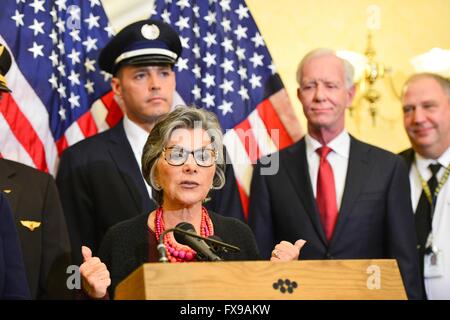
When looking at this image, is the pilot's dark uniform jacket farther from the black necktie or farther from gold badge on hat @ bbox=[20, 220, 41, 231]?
the black necktie

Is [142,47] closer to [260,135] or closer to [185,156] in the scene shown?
[260,135]

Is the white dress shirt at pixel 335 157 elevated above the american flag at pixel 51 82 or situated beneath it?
situated beneath

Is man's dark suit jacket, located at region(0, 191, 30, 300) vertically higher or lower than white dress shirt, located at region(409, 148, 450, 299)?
lower

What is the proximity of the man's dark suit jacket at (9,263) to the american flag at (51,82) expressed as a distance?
1.50m

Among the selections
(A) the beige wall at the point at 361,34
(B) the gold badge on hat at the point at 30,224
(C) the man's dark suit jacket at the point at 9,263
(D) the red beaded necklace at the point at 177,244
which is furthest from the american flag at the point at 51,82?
(D) the red beaded necklace at the point at 177,244

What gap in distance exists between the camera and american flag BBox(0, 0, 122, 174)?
4.88 metres

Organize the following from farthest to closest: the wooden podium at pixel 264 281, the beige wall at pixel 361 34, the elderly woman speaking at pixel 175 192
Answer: the beige wall at pixel 361 34, the elderly woman speaking at pixel 175 192, the wooden podium at pixel 264 281

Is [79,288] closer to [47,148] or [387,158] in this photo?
[47,148]

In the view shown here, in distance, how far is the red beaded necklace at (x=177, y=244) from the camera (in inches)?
125

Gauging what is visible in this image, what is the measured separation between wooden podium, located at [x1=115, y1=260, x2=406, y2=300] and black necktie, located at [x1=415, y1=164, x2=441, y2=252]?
232 centimetres

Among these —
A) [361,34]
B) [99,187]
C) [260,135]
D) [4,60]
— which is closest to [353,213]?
[260,135]

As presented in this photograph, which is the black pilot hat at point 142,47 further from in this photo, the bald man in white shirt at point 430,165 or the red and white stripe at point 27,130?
the bald man in white shirt at point 430,165

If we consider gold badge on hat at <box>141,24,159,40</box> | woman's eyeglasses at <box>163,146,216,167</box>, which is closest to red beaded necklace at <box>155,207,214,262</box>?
woman's eyeglasses at <box>163,146,216,167</box>

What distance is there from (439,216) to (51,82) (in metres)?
2.22
